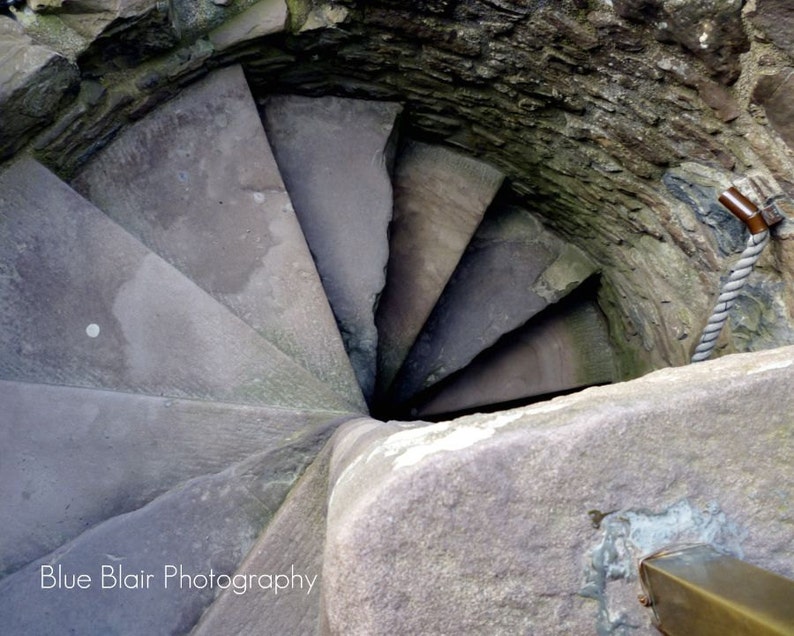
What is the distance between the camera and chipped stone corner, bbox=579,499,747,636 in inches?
42.4

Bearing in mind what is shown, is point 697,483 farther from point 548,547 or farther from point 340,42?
point 340,42

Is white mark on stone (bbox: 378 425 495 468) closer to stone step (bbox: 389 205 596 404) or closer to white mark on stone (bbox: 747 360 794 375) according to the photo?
white mark on stone (bbox: 747 360 794 375)

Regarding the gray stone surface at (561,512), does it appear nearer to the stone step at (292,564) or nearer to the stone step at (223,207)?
the stone step at (292,564)

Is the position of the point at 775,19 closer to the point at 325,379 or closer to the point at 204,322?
the point at 325,379

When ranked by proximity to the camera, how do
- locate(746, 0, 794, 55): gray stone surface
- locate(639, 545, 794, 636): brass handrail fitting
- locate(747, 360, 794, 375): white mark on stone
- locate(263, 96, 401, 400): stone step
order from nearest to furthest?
locate(639, 545, 794, 636): brass handrail fitting
locate(747, 360, 794, 375): white mark on stone
locate(746, 0, 794, 55): gray stone surface
locate(263, 96, 401, 400): stone step

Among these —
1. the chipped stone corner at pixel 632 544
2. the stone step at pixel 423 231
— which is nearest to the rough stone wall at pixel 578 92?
the stone step at pixel 423 231

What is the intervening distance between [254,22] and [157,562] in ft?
4.96

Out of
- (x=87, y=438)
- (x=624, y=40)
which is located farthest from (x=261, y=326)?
(x=624, y=40)

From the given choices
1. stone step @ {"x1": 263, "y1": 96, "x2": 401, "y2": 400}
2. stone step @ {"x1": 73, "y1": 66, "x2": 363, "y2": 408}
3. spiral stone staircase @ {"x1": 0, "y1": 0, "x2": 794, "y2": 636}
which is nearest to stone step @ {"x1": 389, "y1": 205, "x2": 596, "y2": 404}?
spiral stone staircase @ {"x1": 0, "y1": 0, "x2": 794, "y2": 636}

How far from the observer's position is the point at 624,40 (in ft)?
6.20

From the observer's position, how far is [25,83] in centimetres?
197

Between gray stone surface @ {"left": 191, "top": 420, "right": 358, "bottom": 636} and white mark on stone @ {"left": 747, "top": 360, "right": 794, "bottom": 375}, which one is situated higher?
white mark on stone @ {"left": 747, "top": 360, "right": 794, "bottom": 375}

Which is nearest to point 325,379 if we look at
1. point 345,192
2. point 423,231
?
point 345,192

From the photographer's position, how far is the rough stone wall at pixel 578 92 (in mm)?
1780
